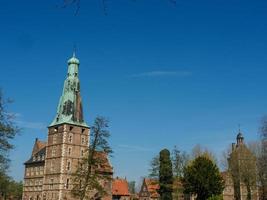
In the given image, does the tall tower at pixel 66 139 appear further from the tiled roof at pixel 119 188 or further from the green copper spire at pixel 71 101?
the tiled roof at pixel 119 188

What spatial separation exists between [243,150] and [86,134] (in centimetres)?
3083

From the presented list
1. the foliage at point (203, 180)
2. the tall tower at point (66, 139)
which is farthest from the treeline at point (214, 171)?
the tall tower at point (66, 139)

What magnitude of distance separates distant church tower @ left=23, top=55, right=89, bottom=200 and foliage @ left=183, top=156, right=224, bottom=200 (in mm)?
28987

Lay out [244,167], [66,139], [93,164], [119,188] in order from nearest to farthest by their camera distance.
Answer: [93,164], [244,167], [66,139], [119,188]

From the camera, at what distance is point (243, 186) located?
74.3 meters

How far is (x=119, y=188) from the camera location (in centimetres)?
9738

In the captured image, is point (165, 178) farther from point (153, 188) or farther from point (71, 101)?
point (71, 101)

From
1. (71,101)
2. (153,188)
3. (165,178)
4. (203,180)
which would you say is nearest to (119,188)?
(153,188)

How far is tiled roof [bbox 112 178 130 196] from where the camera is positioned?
96.0 metres

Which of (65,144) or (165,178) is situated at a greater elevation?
(65,144)

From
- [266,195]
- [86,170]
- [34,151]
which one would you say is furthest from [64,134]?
[266,195]

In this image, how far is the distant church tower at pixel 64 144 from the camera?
247 feet

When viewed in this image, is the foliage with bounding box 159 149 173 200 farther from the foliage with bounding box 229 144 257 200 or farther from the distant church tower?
the distant church tower

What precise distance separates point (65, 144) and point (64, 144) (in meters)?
0.19
